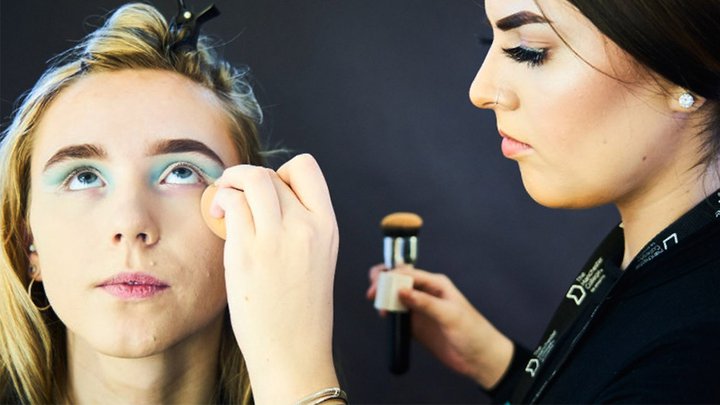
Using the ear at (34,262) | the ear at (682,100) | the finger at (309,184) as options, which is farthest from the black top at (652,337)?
the ear at (34,262)

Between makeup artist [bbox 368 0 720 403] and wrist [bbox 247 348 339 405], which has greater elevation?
makeup artist [bbox 368 0 720 403]

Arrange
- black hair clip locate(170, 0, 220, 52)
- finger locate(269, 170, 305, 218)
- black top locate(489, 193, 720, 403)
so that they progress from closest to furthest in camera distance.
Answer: black top locate(489, 193, 720, 403)
finger locate(269, 170, 305, 218)
black hair clip locate(170, 0, 220, 52)

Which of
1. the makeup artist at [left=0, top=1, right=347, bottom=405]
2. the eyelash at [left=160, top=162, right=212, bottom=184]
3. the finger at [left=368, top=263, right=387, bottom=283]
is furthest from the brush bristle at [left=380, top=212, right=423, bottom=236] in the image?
the eyelash at [left=160, top=162, right=212, bottom=184]

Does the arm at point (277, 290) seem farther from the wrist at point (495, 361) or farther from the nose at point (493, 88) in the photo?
the wrist at point (495, 361)

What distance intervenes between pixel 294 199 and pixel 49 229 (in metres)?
0.40

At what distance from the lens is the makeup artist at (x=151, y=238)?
92 centimetres

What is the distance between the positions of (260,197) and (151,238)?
0.25 metres

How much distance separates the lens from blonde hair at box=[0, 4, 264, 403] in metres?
1.22

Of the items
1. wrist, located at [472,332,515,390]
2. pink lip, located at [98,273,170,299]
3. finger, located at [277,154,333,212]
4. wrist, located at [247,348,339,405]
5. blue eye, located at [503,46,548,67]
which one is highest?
blue eye, located at [503,46,548,67]

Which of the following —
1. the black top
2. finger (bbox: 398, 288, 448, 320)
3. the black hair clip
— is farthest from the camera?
finger (bbox: 398, 288, 448, 320)

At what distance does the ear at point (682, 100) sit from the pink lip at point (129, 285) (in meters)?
0.69

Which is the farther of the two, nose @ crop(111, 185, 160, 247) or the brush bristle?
the brush bristle

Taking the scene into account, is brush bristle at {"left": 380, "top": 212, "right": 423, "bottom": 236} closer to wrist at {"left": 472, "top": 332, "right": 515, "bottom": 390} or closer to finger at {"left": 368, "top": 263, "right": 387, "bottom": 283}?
finger at {"left": 368, "top": 263, "right": 387, "bottom": 283}

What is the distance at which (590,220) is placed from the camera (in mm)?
→ 1646
